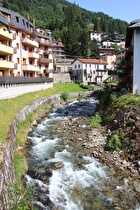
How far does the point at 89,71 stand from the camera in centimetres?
7600

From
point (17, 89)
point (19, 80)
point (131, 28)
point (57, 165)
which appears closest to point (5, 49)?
point (19, 80)

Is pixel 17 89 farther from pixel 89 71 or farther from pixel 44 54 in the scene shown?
pixel 89 71

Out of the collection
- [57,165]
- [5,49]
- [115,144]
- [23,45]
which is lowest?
[57,165]

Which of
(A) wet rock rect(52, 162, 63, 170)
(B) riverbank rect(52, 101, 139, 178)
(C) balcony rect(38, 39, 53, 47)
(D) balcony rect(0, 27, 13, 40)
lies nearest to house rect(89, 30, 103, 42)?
(C) balcony rect(38, 39, 53, 47)

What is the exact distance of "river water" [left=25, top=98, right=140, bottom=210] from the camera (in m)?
10.6

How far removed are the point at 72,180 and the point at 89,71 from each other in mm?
66612

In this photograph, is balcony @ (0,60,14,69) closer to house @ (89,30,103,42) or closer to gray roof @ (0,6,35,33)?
gray roof @ (0,6,35,33)

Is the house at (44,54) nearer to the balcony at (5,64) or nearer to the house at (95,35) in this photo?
Answer: the balcony at (5,64)

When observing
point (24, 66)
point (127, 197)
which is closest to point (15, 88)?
point (24, 66)

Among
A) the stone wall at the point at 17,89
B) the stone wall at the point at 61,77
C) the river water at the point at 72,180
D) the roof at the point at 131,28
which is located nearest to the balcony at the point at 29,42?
the stone wall at the point at 17,89

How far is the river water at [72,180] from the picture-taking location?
10.6 meters

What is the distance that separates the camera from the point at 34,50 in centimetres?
5012

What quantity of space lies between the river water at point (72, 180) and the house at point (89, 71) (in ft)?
191

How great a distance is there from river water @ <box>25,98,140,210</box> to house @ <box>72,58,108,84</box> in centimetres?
5829
